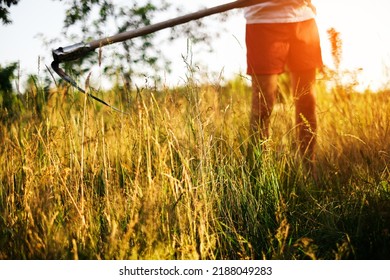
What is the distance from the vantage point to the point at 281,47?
2.75 meters

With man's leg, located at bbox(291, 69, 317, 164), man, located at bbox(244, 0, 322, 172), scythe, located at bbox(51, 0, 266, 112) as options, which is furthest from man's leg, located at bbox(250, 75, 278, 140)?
scythe, located at bbox(51, 0, 266, 112)

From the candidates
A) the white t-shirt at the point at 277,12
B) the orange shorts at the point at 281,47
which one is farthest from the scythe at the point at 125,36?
the orange shorts at the point at 281,47

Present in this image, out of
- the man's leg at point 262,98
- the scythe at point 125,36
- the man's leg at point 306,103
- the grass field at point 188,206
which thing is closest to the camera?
the grass field at point 188,206

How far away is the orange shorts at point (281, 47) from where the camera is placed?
2.71 m

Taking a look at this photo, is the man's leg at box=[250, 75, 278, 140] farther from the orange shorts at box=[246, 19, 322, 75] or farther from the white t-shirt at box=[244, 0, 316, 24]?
the white t-shirt at box=[244, 0, 316, 24]

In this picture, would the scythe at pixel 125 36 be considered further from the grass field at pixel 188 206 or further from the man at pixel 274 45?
the grass field at pixel 188 206

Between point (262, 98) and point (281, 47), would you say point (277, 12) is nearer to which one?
point (281, 47)

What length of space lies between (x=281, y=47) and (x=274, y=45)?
0.18 feet

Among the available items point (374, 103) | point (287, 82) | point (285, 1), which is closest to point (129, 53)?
point (285, 1)

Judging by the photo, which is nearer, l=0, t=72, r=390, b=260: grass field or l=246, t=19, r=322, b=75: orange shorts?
l=0, t=72, r=390, b=260: grass field

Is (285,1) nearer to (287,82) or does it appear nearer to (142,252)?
(142,252)

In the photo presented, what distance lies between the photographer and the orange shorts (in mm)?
2709

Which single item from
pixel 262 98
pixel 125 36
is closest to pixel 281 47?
pixel 262 98
